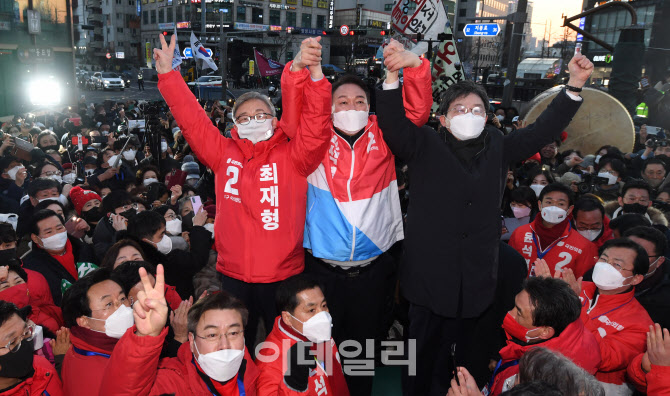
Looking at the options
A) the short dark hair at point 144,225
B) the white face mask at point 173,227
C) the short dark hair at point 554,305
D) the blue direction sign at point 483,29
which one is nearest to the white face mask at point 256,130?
the short dark hair at point 144,225

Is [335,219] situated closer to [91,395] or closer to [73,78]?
[91,395]

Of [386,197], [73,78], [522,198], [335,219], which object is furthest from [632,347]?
[73,78]

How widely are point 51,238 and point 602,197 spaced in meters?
6.18

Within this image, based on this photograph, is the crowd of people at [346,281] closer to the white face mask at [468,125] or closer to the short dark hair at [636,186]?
the white face mask at [468,125]

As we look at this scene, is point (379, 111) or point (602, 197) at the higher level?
point (379, 111)

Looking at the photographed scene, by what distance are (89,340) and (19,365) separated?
1.07ft

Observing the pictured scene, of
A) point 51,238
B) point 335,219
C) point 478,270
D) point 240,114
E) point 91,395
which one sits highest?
point 240,114

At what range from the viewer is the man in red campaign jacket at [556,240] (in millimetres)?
4164

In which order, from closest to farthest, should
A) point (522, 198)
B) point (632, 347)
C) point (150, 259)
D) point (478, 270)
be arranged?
point (478, 270) < point (632, 347) < point (150, 259) < point (522, 198)

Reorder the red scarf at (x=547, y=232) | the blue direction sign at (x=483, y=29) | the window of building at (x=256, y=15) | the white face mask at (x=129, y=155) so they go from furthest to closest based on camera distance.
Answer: the window of building at (x=256, y=15), the blue direction sign at (x=483, y=29), the white face mask at (x=129, y=155), the red scarf at (x=547, y=232)

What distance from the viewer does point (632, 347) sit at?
2.88m

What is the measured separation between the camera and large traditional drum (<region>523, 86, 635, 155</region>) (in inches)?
388

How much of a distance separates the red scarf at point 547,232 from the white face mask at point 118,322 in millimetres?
3536

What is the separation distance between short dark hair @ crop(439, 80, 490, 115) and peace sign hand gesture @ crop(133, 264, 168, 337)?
182 centimetres
